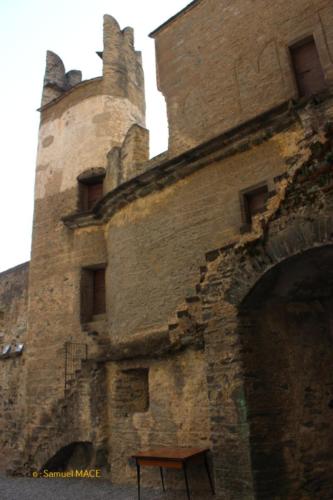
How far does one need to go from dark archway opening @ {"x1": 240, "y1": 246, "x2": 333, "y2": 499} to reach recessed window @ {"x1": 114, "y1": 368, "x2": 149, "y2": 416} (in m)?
3.71

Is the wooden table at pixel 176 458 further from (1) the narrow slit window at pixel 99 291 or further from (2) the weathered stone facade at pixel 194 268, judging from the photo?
(1) the narrow slit window at pixel 99 291

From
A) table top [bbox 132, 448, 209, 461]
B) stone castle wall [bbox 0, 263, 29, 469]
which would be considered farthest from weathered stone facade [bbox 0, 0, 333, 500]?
table top [bbox 132, 448, 209, 461]

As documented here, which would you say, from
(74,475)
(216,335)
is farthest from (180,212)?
(74,475)

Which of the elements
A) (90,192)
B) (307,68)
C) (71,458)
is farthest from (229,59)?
(71,458)

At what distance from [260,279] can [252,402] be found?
154 cm

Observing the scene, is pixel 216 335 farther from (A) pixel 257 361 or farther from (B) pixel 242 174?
(B) pixel 242 174

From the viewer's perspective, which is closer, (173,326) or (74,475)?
(173,326)

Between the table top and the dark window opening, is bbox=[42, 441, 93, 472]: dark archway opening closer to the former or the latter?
the table top

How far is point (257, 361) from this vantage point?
5.56 m

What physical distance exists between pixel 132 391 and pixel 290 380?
404 centimetres

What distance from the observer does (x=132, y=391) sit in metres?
8.88

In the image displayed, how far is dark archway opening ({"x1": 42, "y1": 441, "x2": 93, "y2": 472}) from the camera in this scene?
9.37m

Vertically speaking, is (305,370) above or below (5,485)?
above

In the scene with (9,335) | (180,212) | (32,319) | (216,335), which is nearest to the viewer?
(216,335)
